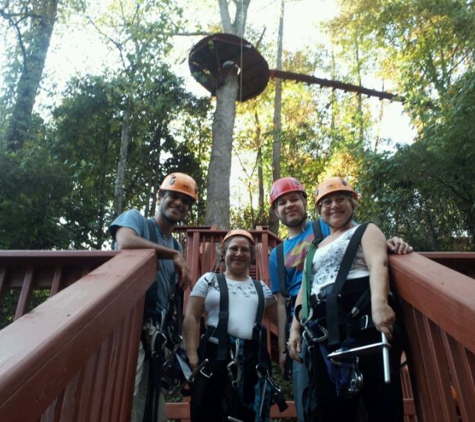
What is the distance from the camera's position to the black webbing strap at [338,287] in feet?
6.71

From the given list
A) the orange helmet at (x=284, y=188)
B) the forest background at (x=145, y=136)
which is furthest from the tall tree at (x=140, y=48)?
the orange helmet at (x=284, y=188)

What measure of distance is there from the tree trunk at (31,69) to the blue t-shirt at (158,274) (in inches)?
242

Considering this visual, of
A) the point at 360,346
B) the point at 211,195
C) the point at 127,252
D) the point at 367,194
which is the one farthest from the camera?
the point at 367,194

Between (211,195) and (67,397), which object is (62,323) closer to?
(67,397)

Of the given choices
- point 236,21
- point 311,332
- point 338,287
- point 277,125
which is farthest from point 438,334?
point 277,125

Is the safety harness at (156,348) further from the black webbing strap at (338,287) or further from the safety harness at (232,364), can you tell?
the black webbing strap at (338,287)

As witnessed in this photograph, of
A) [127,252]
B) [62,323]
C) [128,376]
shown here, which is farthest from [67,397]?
[127,252]

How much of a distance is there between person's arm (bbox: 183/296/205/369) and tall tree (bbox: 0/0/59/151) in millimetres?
6577

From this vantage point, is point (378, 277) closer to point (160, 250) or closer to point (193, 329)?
point (160, 250)

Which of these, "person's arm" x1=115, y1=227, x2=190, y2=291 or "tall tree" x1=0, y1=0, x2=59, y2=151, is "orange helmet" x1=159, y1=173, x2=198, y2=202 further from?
"tall tree" x1=0, y1=0, x2=59, y2=151

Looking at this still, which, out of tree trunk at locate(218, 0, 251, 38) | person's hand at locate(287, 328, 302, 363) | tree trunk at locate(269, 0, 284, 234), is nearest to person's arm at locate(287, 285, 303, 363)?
person's hand at locate(287, 328, 302, 363)

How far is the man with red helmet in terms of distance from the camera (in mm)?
3055

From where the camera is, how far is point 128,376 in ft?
6.54

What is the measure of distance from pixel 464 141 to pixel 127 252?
7092 millimetres
